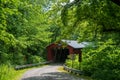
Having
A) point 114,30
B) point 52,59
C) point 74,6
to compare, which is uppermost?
point 74,6

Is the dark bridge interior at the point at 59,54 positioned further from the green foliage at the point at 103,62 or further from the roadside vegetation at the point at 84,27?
the green foliage at the point at 103,62

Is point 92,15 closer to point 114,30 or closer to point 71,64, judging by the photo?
point 114,30

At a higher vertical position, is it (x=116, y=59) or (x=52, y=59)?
(x=116, y=59)

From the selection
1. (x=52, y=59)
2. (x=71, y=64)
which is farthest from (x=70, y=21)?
(x=52, y=59)

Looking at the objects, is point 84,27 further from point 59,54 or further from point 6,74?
point 59,54

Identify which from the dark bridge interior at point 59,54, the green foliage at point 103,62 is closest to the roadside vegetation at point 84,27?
the green foliage at point 103,62

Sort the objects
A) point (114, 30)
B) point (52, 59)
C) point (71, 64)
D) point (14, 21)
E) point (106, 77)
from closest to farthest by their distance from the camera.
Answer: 1. point (114, 30)
2. point (106, 77)
3. point (14, 21)
4. point (71, 64)
5. point (52, 59)

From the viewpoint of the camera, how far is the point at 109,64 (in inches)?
984

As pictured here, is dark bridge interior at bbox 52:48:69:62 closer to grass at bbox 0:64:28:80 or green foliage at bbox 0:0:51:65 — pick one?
green foliage at bbox 0:0:51:65

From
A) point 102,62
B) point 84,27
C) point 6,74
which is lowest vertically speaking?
point 6,74

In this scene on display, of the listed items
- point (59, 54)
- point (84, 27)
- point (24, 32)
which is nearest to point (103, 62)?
point (84, 27)

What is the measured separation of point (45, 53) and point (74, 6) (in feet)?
103

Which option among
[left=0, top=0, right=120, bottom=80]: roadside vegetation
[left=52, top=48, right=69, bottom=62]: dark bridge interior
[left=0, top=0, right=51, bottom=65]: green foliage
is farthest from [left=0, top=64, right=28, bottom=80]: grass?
[left=52, top=48, right=69, bottom=62]: dark bridge interior

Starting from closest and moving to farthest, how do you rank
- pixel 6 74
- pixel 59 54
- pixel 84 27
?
pixel 6 74
pixel 84 27
pixel 59 54
